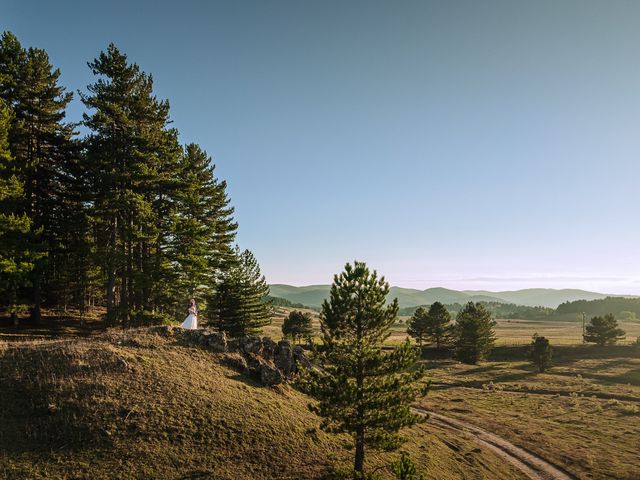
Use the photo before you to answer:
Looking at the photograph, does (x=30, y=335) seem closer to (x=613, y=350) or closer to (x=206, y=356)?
(x=206, y=356)

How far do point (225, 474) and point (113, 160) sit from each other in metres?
29.3

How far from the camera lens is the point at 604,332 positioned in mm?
85312

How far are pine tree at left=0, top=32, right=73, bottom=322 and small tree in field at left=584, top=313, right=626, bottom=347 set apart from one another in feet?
358

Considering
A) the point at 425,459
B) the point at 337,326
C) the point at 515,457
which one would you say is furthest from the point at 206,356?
the point at 515,457

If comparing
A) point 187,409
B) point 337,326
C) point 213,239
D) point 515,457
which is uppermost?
point 213,239

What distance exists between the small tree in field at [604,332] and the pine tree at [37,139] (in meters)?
109

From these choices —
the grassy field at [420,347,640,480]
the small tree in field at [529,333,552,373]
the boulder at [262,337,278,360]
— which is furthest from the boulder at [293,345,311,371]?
the small tree in field at [529,333,552,373]

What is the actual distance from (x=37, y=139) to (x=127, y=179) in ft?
33.0

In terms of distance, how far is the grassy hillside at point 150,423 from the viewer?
1659 centimetres

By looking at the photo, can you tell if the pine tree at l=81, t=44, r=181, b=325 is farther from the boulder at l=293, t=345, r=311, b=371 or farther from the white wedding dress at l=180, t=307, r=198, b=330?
the boulder at l=293, t=345, r=311, b=371

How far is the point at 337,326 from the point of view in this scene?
65.8ft

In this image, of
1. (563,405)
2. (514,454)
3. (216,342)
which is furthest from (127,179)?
(563,405)

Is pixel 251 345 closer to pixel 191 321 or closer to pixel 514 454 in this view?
pixel 191 321

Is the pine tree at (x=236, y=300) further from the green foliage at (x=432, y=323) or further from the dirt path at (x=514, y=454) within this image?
the green foliage at (x=432, y=323)
